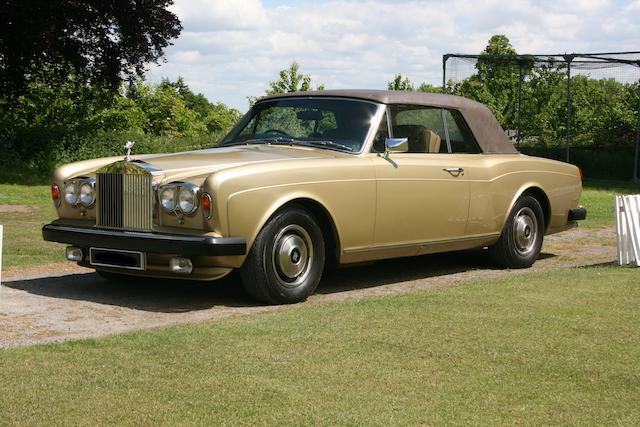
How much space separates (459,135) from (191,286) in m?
3.16

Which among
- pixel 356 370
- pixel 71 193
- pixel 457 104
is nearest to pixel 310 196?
pixel 71 193

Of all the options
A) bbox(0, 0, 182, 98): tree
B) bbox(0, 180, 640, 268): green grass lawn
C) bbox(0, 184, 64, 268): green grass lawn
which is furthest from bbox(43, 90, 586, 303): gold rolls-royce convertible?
bbox(0, 0, 182, 98): tree

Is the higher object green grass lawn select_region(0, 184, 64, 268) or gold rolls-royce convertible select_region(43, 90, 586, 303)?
gold rolls-royce convertible select_region(43, 90, 586, 303)

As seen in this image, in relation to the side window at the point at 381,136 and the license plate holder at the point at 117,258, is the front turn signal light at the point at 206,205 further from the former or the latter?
the side window at the point at 381,136

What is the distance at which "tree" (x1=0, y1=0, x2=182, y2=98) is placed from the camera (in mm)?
25047

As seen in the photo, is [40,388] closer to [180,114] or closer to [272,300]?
[272,300]

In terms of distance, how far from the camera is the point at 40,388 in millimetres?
5074

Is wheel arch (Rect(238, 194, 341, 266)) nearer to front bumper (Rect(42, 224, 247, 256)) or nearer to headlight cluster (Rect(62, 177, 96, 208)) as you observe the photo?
front bumper (Rect(42, 224, 247, 256))

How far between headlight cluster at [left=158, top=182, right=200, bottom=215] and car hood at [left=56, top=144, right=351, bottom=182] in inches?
A: 4.2

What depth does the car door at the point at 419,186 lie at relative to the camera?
8.89 meters

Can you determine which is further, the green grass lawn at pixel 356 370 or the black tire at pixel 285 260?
the black tire at pixel 285 260

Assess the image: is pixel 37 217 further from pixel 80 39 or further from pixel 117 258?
pixel 80 39

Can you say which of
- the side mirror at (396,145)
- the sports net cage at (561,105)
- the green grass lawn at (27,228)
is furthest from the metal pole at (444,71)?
the side mirror at (396,145)

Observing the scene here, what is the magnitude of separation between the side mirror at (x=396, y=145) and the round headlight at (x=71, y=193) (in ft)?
8.82
